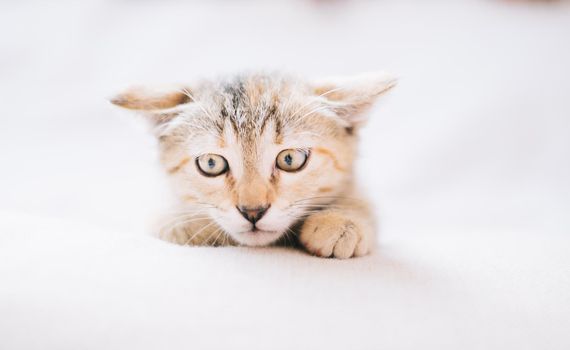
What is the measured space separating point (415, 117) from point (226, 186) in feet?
3.39

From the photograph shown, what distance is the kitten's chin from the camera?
0.80 metres

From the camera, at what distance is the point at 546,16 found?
1687 mm

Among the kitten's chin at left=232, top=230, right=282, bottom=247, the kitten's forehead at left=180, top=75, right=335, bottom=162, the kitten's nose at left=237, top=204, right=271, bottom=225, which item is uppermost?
the kitten's forehead at left=180, top=75, right=335, bottom=162

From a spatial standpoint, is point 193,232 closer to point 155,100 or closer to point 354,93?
point 155,100

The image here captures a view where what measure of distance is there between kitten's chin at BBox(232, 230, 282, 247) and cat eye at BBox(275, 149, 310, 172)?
0.13 m

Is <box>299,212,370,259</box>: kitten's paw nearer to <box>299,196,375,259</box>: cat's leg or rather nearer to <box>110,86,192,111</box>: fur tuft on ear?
<box>299,196,375,259</box>: cat's leg

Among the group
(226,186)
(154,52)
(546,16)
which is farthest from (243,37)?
(546,16)

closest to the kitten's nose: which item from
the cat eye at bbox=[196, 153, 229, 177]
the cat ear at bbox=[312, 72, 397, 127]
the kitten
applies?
the kitten

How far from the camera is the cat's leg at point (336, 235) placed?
74cm

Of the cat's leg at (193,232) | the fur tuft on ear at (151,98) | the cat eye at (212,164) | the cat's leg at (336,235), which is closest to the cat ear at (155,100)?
the fur tuft on ear at (151,98)

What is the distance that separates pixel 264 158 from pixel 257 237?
0.50 ft

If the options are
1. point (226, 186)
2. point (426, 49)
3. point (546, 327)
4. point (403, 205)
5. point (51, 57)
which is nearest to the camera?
point (546, 327)


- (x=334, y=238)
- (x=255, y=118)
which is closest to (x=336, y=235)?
(x=334, y=238)

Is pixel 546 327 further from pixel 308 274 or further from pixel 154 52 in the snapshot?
pixel 154 52
